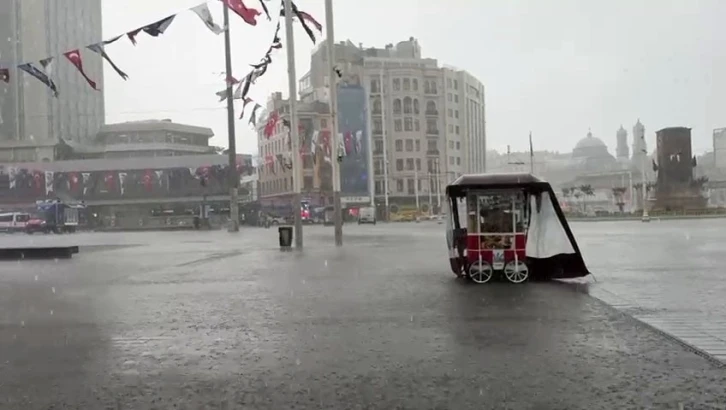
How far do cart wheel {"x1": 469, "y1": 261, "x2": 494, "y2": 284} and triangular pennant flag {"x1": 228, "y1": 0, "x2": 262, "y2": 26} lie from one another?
8.88 meters

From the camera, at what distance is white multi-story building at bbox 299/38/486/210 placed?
321 feet

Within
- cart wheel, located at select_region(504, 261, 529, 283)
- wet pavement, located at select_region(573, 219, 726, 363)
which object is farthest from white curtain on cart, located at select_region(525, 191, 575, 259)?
wet pavement, located at select_region(573, 219, 726, 363)

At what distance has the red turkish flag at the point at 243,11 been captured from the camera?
1717 centimetres

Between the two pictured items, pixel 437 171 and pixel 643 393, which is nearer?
pixel 643 393

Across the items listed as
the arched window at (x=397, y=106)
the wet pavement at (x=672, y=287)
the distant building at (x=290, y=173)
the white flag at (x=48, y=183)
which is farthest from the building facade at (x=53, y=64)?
the arched window at (x=397, y=106)

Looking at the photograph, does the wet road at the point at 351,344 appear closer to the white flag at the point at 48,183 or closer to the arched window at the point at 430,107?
the white flag at the point at 48,183

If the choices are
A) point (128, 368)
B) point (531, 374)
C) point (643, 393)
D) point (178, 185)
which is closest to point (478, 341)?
point (531, 374)

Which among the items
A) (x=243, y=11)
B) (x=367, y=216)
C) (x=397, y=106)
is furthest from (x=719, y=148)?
(x=243, y=11)

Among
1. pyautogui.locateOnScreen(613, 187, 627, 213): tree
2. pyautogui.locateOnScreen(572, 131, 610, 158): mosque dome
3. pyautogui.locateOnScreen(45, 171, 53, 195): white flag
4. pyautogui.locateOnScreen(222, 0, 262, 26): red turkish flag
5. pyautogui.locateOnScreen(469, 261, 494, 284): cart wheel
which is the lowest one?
pyautogui.locateOnScreen(469, 261, 494, 284): cart wheel

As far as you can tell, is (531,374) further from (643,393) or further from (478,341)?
(478,341)

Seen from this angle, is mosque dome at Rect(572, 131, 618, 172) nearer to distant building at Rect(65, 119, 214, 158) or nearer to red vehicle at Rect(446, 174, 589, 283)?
distant building at Rect(65, 119, 214, 158)

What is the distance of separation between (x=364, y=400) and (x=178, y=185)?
75297mm

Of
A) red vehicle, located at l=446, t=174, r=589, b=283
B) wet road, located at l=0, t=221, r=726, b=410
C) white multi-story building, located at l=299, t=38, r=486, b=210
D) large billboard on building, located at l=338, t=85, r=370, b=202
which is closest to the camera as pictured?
wet road, located at l=0, t=221, r=726, b=410

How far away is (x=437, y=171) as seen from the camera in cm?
9762
